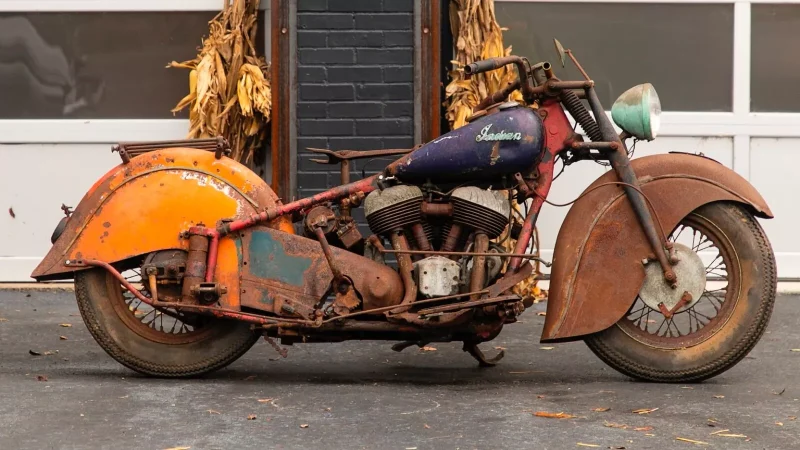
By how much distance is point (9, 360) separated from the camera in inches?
258

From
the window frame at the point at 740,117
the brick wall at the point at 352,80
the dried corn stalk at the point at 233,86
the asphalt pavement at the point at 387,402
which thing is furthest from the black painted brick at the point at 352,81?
the asphalt pavement at the point at 387,402

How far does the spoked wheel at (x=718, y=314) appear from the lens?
5840mm

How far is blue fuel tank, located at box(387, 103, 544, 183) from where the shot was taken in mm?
5734

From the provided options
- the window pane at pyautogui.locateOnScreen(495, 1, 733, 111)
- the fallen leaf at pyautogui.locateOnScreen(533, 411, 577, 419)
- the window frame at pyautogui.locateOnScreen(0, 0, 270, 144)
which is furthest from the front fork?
the window frame at pyautogui.locateOnScreen(0, 0, 270, 144)

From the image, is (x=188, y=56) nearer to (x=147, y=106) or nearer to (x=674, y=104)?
(x=147, y=106)

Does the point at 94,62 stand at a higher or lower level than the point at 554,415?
higher

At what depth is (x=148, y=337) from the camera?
5.98 meters

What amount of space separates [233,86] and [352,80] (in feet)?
2.39

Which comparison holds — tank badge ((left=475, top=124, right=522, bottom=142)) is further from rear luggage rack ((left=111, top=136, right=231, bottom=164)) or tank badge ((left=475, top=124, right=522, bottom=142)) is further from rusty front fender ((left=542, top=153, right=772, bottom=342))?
rear luggage rack ((left=111, top=136, right=231, bottom=164))

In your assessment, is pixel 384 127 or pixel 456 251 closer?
pixel 456 251

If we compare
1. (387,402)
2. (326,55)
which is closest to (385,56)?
(326,55)

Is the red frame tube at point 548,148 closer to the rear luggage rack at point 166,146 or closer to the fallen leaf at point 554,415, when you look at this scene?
the fallen leaf at point 554,415

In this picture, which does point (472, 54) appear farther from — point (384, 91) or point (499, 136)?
point (499, 136)

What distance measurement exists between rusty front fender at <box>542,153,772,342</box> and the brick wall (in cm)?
248
